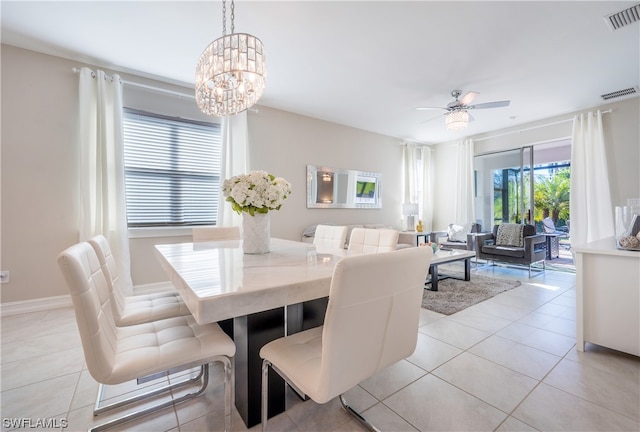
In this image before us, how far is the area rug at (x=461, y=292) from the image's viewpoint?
2.90m

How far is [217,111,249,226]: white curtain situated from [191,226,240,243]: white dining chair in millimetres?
1047

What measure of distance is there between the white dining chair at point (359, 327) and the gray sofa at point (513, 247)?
3958 mm

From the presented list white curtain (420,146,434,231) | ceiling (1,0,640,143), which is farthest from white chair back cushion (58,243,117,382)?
white curtain (420,146,434,231)

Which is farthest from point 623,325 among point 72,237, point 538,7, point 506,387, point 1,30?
point 1,30

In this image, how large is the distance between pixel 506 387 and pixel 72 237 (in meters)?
4.15

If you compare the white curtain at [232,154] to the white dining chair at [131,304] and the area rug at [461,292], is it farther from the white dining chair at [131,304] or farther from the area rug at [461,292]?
the area rug at [461,292]

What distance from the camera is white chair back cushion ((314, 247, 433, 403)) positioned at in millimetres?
820

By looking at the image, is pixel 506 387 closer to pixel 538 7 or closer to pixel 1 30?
pixel 538 7

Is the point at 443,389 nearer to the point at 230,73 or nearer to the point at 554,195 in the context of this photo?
the point at 230,73

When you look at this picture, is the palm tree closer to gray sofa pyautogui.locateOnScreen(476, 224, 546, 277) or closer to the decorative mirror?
gray sofa pyautogui.locateOnScreen(476, 224, 546, 277)

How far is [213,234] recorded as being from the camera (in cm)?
260

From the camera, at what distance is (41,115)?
2.84 metres

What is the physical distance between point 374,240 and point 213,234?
1.53 m

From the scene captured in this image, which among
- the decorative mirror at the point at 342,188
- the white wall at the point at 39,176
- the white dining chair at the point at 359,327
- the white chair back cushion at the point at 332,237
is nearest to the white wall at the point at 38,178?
the white wall at the point at 39,176
